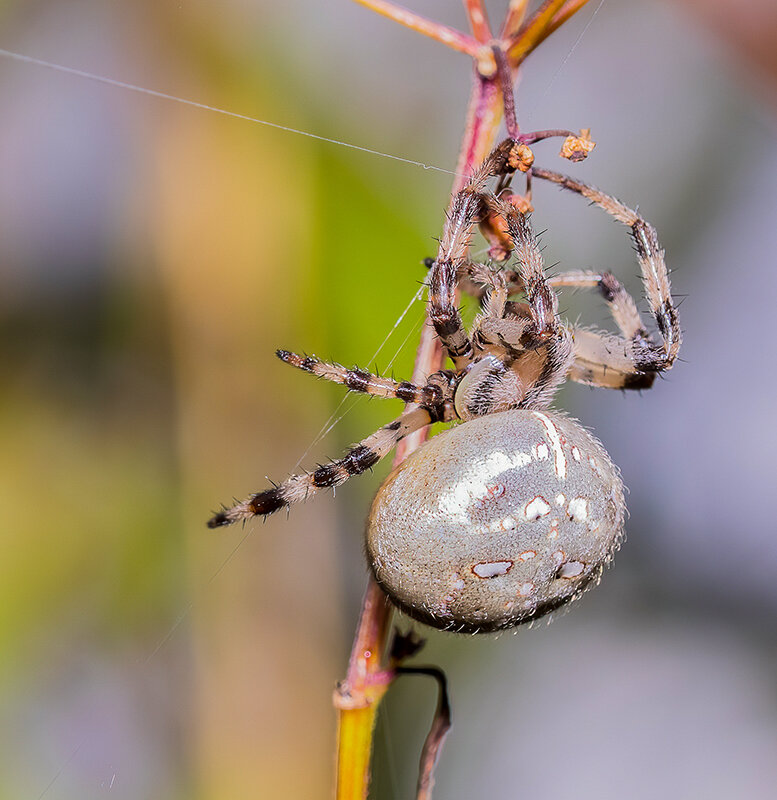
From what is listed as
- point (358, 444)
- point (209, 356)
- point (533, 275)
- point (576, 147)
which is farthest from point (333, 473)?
point (209, 356)

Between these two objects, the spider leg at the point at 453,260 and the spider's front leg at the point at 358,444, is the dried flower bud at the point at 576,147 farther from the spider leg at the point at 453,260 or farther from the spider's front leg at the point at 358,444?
the spider's front leg at the point at 358,444

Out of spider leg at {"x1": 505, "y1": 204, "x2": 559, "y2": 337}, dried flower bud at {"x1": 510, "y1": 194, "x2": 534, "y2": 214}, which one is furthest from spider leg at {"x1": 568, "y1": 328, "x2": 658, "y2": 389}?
dried flower bud at {"x1": 510, "y1": 194, "x2": 534, "y2": 214}

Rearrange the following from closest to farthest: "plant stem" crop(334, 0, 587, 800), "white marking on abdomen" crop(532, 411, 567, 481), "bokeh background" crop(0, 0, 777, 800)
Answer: "plant stem" crop(334, 0, 587, 800) → "white marking on abdomen" crop(532, 411, 567, 481) → "bokeh background" crop(0, 0, 777, 800)

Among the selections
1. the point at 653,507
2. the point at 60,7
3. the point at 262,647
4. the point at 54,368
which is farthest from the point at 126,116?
the point at 653,507

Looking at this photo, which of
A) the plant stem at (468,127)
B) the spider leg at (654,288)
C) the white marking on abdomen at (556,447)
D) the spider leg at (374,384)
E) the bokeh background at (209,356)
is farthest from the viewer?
the bokeh background at (209,356)

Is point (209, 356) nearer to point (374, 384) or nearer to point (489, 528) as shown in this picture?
point (374, 384)

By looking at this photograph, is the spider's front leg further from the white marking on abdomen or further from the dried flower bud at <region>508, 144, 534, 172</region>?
the dried flower bud at <region>508, 144, 534, 172</region>

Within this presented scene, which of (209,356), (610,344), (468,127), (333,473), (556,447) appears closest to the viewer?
(468,127)

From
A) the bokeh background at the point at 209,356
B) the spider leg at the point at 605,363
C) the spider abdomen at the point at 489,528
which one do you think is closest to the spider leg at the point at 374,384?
the spider abdomen at the point at 489,528
